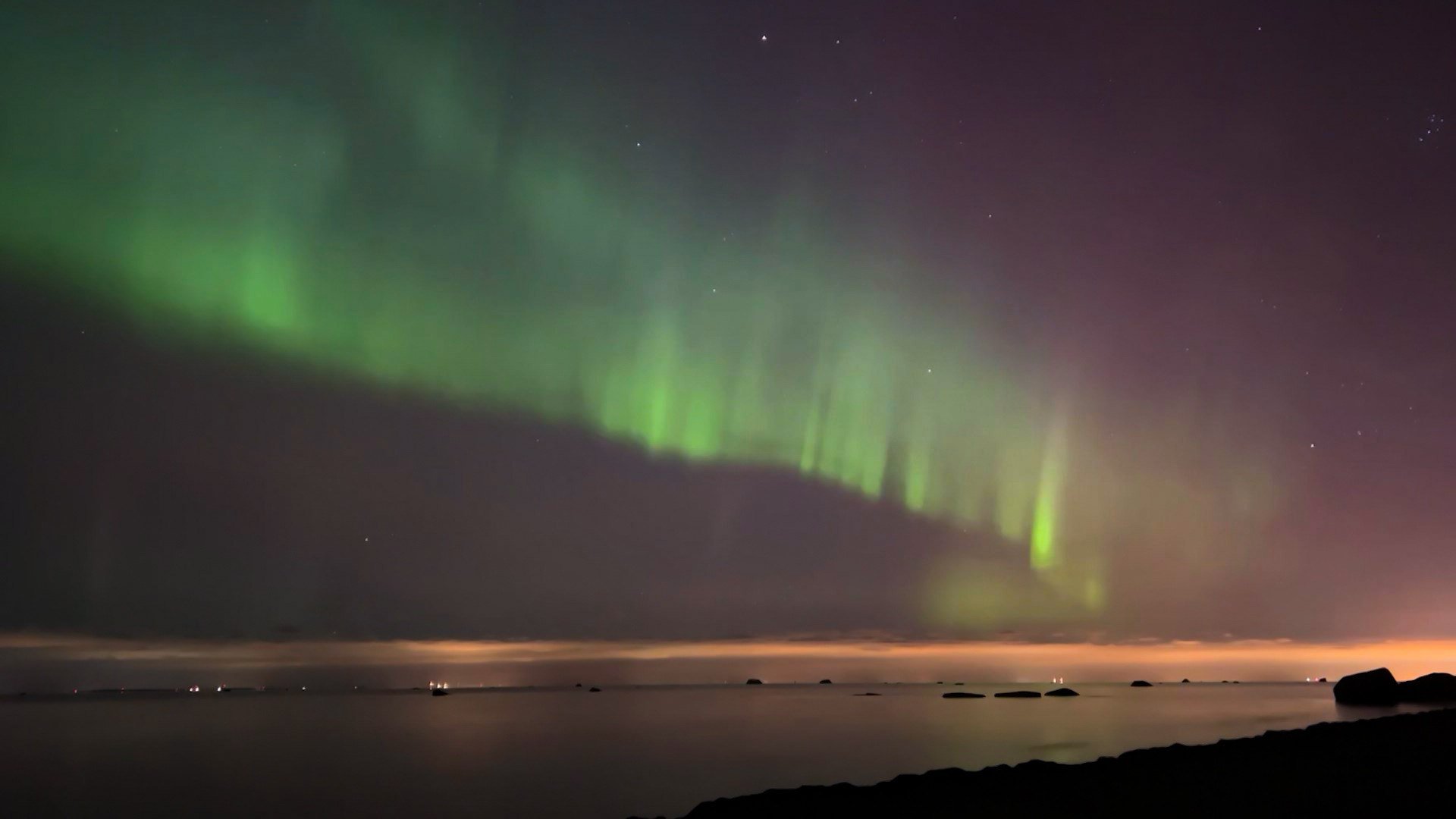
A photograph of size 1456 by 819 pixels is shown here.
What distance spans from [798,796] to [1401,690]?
99.6m

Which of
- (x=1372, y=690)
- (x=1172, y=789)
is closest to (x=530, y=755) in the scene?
(x=1172, y=789)

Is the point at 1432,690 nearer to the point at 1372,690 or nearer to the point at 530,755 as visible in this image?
the point at 1372,690

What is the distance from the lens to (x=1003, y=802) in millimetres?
19438

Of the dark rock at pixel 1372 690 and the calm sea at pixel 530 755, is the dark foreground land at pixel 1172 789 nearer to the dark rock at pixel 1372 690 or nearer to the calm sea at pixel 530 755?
the calm sea at pixel 530 755

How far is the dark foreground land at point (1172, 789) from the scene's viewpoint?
58.5 ft

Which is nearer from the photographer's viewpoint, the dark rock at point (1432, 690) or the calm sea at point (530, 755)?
the calm sea at point (530, 755)

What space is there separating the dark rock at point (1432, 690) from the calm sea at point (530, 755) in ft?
25.9

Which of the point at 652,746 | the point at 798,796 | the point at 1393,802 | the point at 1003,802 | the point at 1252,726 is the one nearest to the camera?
the point at 1393,802

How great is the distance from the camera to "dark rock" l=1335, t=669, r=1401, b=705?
8781 cm

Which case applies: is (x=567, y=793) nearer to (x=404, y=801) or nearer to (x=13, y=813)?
(x=404, y=801)

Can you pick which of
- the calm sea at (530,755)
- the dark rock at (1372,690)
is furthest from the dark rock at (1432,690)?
the calm sea at (530,755)

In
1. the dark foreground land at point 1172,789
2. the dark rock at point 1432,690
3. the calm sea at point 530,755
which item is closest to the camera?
the dark foreground land at point 1172,789

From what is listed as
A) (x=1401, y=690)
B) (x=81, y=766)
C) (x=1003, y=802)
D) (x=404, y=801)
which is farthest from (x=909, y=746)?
(x=1401, y=690)

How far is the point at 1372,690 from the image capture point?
290 feet
